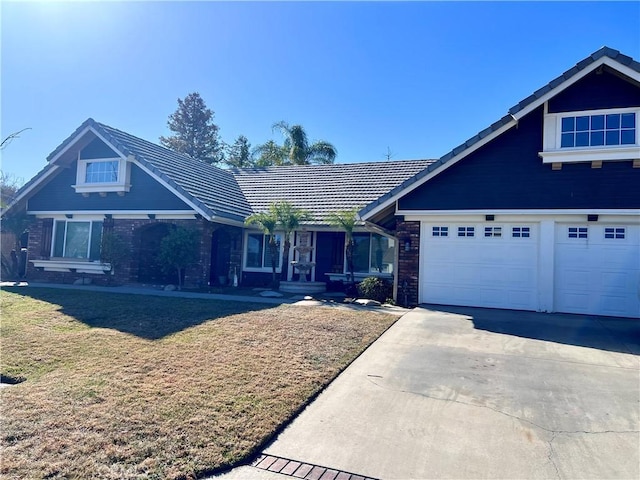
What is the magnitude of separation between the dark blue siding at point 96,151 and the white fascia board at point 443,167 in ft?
35.6

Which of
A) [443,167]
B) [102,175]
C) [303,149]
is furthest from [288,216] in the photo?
[303,149]

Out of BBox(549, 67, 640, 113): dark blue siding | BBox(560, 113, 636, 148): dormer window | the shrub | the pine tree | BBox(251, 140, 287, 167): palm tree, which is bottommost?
the shrub

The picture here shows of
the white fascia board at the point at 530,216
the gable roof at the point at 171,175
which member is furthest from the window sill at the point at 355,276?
the gable roof at the point at 171,175

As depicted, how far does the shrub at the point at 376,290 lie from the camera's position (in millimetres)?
12375

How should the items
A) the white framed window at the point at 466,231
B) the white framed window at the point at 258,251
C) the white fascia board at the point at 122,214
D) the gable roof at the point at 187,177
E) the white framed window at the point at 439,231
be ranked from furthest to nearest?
the white framed window at the point at 258,251
the white fascia board at the point at 122,214
the gable roof at the point at 187,177
the white framed window at the point at 439,231
the white framed window at the point at 466,231

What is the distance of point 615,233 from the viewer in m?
10.2

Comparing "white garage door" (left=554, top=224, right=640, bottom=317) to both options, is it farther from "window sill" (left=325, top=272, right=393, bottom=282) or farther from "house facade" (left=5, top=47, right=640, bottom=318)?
"window sill" (left=325, top=272, right=393, bottom=282)

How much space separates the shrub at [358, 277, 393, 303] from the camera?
1238cm

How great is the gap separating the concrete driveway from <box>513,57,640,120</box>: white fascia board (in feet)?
20.2

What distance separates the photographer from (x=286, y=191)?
723 inches

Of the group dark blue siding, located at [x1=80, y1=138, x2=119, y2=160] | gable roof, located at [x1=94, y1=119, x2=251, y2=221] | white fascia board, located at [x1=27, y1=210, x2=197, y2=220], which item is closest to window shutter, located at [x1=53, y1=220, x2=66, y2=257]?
white fascia board, located at [x1=27, y1=210, x2=197, y2=220]

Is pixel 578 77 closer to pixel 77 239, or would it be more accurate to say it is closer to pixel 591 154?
pixel 591 154

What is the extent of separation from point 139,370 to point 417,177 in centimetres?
888

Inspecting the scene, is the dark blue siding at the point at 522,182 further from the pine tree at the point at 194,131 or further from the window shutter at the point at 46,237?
the pine tree at the point at 194,131
